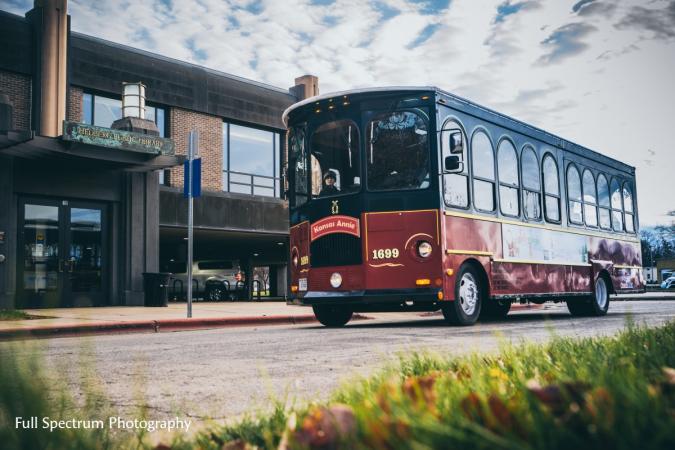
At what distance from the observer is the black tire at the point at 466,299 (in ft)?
34.0

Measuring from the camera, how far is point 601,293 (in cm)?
1530

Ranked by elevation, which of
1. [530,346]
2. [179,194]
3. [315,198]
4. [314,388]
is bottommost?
[314,388]

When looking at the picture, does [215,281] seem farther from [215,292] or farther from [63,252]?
[63,252]

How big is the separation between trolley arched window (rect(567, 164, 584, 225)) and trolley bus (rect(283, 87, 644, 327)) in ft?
4.77

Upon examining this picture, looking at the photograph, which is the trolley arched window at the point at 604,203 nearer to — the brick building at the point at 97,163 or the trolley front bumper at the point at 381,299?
the trolley front bumper at the point at 381,299

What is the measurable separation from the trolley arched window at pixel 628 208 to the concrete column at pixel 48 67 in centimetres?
1604

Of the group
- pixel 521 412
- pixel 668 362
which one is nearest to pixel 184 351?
pixel 668 362

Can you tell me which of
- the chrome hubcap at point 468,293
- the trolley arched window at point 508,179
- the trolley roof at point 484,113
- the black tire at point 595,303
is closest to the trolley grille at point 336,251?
the chrome hubcap at point 468,293

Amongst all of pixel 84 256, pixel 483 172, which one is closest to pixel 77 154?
pixel 84 256

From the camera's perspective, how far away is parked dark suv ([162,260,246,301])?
30094 millimetres

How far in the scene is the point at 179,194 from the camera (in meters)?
23.3

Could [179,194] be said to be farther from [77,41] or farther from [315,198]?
[315,198]

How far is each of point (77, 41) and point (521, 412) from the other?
2219 cm

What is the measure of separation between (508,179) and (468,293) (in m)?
2.55
